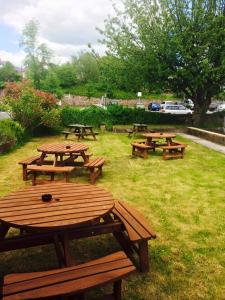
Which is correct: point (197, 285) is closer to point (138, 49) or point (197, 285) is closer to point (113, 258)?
point (113, 258)

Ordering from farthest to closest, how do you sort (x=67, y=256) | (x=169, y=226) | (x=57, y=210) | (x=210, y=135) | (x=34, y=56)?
1. (x=34, y=56)
2. (x=210, y=135)
3. (x=169, y=226)
4. (x=57, y=210)
5. (x=67, y=256)

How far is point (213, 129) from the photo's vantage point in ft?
71.8

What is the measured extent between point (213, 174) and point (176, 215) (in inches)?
154

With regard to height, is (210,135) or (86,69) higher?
(86,69)

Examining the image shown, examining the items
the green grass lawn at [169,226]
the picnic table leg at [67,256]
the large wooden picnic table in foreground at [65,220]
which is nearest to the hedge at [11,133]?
the green grass lawn at [169,226]

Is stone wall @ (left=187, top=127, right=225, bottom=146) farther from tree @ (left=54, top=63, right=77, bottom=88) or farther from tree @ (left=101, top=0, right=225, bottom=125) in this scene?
tree @ (left=54, top=63, right=77, bottom=88)

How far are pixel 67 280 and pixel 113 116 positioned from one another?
2070cm

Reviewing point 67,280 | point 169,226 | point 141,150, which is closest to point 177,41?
point 141,150

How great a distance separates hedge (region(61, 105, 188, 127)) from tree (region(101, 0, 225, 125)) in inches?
140

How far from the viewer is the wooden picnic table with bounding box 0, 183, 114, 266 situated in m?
3.66

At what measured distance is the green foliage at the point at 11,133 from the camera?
1331cm

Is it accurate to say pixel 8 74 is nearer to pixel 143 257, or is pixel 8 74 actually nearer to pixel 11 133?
pixel 11 133

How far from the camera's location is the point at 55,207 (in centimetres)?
407

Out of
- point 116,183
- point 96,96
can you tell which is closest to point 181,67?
point 116,183
